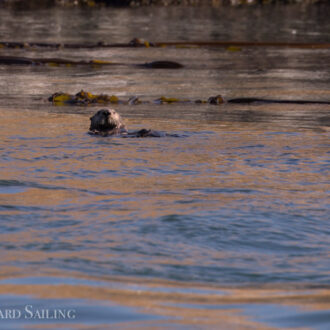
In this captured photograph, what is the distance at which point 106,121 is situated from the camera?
1008 centimetres

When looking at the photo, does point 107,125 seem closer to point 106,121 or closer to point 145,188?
point 106,121

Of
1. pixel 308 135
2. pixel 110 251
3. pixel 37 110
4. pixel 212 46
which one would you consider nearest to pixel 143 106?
pixel 37 110

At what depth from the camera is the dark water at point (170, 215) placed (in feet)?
14.2

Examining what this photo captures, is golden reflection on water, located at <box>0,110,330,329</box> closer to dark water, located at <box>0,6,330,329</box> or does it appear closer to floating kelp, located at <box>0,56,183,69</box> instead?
dark water, located at <box>0,6,330,329</box>

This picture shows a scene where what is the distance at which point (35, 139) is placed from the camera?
9516 mm

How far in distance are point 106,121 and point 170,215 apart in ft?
13.4

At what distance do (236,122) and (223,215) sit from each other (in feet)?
17.2

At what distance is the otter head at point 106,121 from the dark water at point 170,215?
295 mm

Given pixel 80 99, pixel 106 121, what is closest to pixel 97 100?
pixel 80 99

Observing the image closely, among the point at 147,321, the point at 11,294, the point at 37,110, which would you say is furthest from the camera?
the point at 37,110

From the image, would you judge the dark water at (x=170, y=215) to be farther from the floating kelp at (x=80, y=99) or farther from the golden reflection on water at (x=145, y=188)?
the floating kelp at (x=80, y=99)

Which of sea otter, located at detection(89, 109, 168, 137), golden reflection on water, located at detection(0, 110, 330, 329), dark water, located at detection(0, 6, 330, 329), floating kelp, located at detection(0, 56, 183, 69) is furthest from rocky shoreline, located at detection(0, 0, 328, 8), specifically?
golden reflection on water, located at detection(0, 110, 330, 329)

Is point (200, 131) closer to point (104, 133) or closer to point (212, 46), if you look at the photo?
point (104, 133)

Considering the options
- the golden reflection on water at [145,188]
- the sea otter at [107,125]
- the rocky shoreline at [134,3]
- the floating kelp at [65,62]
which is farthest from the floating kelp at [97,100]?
the rocky shoreline at [134,3]
